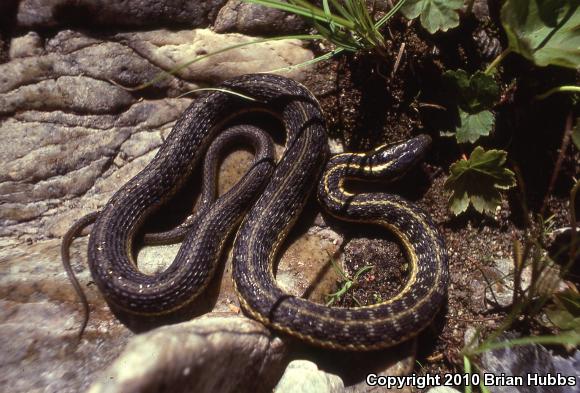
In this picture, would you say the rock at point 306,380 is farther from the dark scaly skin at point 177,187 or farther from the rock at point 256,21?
the rock at point 256,21

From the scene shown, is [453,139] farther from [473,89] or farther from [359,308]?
[359,308]

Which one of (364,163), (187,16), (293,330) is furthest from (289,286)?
(187,16)

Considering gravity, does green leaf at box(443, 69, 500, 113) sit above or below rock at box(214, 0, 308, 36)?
below

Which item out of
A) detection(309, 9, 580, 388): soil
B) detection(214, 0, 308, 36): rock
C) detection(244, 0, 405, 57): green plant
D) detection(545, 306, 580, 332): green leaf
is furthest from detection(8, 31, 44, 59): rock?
detection(545, 306, 580, 332): green leaf

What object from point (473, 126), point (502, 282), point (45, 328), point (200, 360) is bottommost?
point (502, 282)

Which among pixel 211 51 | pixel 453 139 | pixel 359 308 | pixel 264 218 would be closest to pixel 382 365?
pixel 359 308

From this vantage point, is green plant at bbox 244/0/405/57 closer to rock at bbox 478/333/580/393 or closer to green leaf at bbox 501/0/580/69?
green leaf at bbox 501/0/580/69
